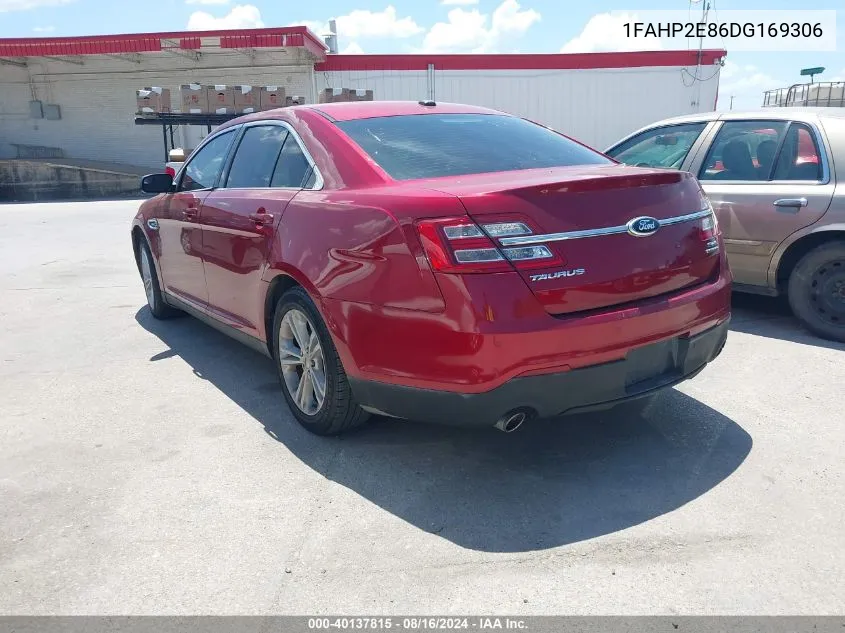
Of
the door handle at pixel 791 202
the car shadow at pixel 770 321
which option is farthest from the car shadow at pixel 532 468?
the door handle at pixel 791 202

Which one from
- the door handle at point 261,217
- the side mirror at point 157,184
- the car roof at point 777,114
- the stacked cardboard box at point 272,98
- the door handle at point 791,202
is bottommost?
the door handle at point 791,202

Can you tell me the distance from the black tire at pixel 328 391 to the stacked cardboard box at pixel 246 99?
1499 cm

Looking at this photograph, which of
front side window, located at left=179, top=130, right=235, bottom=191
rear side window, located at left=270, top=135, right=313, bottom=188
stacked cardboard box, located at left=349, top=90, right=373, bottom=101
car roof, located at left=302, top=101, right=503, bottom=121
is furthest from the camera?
stacked cardboard box, located at left=349, top=90, right=373, bottom=101

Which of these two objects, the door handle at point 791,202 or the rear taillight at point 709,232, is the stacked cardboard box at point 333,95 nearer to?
the door handle at point 791,202

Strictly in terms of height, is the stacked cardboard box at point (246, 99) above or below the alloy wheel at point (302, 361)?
above

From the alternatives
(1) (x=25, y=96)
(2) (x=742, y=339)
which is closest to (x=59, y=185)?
(1) (x=25, y=96)

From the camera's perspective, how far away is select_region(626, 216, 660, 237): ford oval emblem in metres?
2.79

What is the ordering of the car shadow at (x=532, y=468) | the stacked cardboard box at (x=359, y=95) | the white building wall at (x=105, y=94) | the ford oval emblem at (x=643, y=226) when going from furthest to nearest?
the white building wall at (x=105, y=94) → the stacked cardboard box at (x=359, y=95) → the ford oval emblem at (x=643, y=226) → the car shadow at (x=532, y=468)

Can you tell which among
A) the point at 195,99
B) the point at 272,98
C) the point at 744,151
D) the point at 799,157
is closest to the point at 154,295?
the point at 744,151

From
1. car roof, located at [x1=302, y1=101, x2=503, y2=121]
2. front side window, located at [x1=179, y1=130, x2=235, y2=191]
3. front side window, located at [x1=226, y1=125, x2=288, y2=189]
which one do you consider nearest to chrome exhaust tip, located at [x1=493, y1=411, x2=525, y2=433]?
car roof, located at [x1=302, y1=101, x2=503, y2=121]

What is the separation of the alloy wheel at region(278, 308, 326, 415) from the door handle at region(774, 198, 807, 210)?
3.53 meters

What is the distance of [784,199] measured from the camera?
489cm

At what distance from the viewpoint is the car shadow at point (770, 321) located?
16.0 feet

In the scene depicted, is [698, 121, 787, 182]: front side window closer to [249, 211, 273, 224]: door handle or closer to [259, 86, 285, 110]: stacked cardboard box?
[249, 211, 273, 224]: door handle
